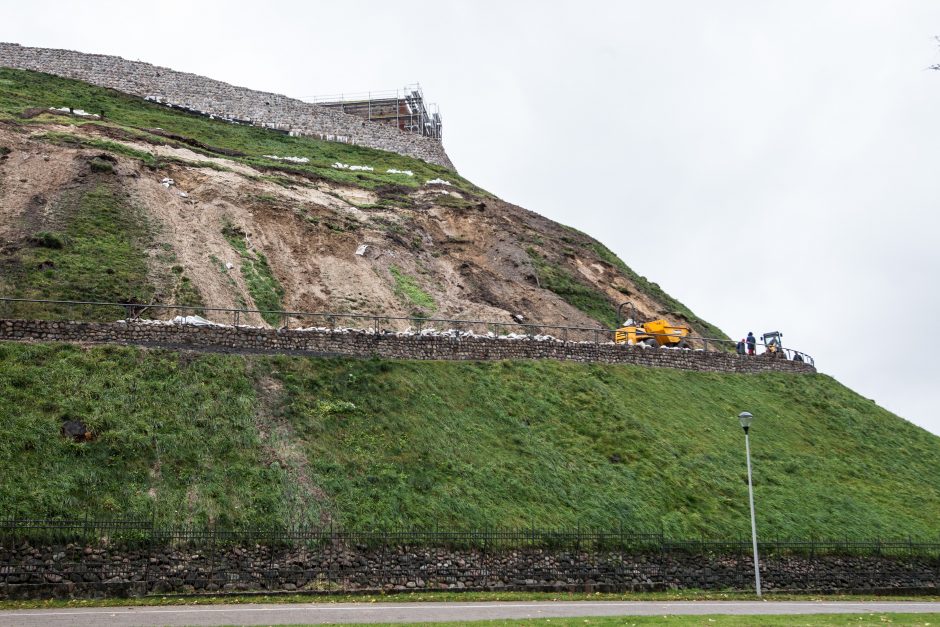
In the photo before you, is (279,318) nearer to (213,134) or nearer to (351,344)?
(351,344)

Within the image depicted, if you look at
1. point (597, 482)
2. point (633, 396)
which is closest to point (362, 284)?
point (633, 396)

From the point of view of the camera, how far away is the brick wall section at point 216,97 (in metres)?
68.1

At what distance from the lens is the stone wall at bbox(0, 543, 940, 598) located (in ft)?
57.9

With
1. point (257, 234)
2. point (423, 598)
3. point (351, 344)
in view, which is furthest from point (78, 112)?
point (423, 598)

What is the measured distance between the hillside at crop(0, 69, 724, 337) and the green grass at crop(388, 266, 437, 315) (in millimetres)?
97

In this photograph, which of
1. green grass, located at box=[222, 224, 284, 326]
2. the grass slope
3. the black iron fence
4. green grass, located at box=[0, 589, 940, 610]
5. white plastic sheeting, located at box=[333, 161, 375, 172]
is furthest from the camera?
white plastic sheeting, located at box=[333, 161, 375, 172]

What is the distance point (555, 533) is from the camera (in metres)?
22.1

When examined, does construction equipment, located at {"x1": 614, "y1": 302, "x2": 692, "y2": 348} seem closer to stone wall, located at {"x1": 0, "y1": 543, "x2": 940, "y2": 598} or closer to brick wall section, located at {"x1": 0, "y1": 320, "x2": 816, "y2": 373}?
brick wall section, located at {"x1": 0, "y1": 320, "x2": 816, "y2": 373}

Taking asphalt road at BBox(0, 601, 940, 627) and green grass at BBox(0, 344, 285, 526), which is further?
green grass at BBox(0, 344, 285, 526)

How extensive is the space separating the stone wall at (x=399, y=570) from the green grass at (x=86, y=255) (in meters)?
13.9

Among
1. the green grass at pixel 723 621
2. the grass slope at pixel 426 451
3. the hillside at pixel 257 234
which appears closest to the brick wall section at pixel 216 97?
the hillside at pixel 257 234

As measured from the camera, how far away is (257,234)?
4116 cm

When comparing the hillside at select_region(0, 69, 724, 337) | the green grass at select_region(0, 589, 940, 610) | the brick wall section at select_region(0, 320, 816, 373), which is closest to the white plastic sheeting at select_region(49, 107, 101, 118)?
the hillside at select_region(0, 69, 724, 337)

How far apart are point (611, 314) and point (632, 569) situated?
2639 centimetres
